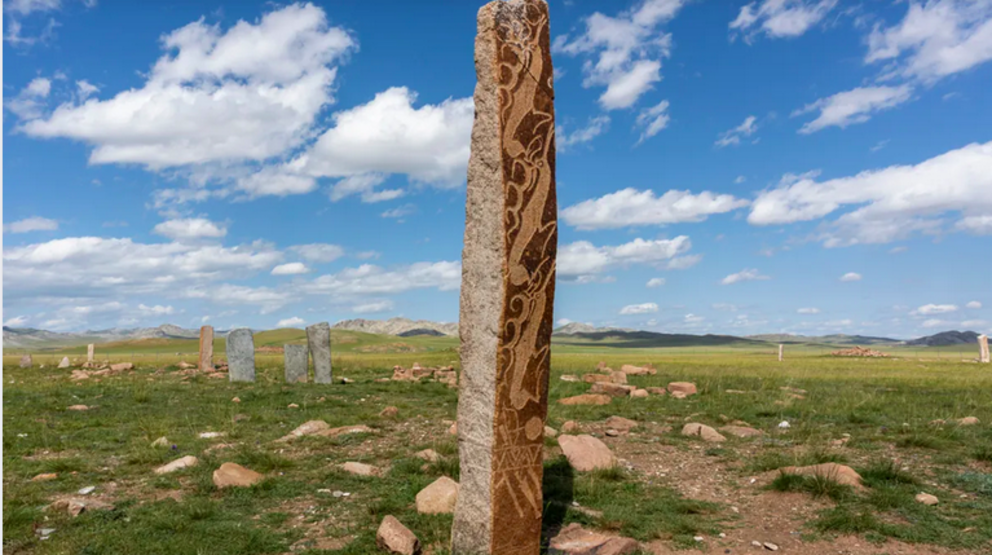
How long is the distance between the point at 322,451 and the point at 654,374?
1442 cm

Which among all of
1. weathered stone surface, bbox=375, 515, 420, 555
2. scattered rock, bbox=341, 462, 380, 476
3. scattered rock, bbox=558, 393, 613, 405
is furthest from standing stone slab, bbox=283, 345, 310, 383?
weathered stone surface, bbox=375, 515, 420, 555

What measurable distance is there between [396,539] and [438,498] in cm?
107

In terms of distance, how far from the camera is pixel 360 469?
25.6 feet

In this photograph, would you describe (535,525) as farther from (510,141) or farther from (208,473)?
(208,473)

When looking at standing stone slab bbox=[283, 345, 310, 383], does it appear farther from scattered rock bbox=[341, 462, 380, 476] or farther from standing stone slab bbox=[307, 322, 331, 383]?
scattered rock bbox=[341, 462, 380, 476]

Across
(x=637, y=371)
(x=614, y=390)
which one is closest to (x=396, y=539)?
(x=614, y=390)

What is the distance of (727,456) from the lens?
8.70 metres

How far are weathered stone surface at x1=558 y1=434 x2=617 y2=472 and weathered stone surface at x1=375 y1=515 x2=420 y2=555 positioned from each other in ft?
9.82

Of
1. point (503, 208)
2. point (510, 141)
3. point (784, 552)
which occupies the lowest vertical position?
point (784, 552)

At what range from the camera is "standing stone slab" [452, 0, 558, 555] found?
16.5 ft

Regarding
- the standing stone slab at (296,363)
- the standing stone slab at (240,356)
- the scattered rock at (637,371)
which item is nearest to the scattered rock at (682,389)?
the scattered rock at (637,371)

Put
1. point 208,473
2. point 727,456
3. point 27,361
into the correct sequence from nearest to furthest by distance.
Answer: point 208,473 → point 727,456 → point 27,361

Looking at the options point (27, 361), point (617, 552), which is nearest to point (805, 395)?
point (617, 552)

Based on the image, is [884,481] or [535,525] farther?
[884,481]
